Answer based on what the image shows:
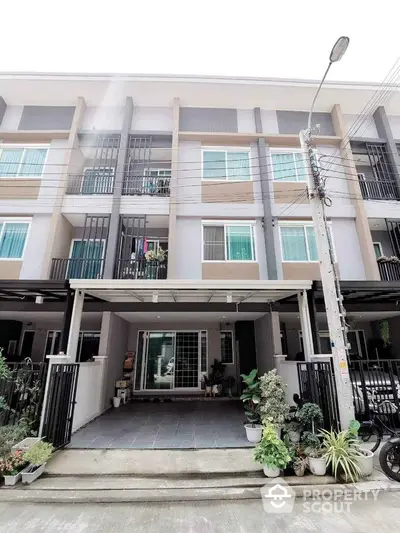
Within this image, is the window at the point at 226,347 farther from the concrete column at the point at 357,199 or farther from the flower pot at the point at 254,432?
the concrete column at the point at 357,199

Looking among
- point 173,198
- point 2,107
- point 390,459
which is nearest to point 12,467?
point 390,459

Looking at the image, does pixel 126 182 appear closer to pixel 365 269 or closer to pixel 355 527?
pixel 365 269

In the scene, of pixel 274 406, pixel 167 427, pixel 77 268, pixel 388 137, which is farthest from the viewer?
pixel 388 137

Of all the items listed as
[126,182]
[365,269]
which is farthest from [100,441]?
[365,269]

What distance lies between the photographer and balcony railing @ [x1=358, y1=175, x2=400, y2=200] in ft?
32.1

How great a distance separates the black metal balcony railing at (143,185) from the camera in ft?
31.4

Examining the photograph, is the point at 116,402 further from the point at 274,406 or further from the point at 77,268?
the point at 274,406

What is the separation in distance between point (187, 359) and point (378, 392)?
6.24 metres

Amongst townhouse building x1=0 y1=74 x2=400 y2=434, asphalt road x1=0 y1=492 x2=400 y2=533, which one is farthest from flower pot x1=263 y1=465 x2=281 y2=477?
townhouse building x1=0 y1=74 x2=400 y2=434

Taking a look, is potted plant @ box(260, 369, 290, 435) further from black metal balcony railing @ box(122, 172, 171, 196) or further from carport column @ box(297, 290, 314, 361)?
black metal balcony railing @ box(122, 172, 171, 196)

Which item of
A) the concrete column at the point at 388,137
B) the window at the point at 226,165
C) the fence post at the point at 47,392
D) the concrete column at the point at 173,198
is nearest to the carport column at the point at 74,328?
the fence post at the point at 47,392

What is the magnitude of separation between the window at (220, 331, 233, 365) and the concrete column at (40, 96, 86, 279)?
21.4 ft

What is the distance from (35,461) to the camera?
3992mm

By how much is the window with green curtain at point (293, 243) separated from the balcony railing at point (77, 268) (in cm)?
615
